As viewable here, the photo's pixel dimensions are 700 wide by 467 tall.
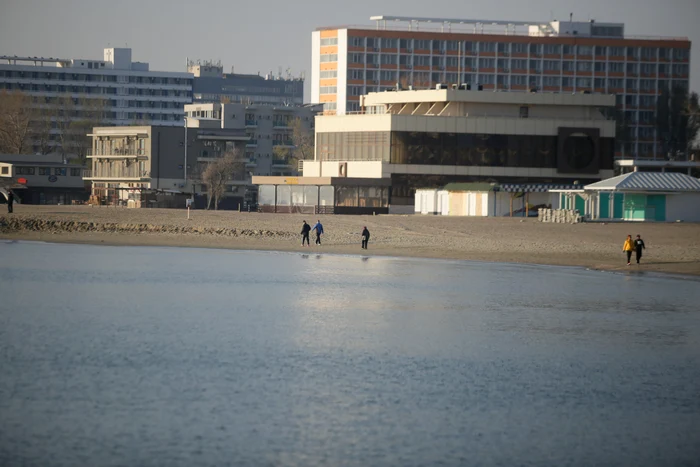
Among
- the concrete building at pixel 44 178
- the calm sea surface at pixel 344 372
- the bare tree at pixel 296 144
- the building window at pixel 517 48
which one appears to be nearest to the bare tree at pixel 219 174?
the concrete building at pixel 44 178

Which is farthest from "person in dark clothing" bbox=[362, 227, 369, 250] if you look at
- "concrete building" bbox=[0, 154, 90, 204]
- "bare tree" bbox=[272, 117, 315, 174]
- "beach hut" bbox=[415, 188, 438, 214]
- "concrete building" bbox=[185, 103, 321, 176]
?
"concrete building" bbox=[185, 103, 321, 176]

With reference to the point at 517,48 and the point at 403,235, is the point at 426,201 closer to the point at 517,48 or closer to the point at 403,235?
the point at 403,235

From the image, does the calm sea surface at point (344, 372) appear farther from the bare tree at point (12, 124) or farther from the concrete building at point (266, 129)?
the concrete building at point (266, 129)

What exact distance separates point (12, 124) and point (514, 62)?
86.0 metres

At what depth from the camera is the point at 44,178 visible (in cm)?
14812

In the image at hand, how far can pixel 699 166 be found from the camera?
433 feet

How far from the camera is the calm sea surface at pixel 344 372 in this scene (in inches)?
923

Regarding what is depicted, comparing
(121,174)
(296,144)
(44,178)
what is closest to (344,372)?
(44,178)

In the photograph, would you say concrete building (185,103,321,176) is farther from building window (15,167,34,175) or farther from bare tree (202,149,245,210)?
building window (15,167,34,175)

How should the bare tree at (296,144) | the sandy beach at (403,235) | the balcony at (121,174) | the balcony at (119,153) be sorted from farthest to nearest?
the bare tree at (296,144) → the balcony at (119,153) → the balcony at (121,174) → the sandy beach at (403,235)

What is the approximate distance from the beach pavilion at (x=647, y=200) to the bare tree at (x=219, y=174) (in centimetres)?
5943

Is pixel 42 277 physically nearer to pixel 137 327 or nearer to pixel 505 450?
pixel 137 327

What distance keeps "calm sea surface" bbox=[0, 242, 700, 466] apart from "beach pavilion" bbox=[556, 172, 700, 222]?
39736mm

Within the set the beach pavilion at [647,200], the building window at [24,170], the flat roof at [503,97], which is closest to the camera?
the beach pavilion at [647,200]
